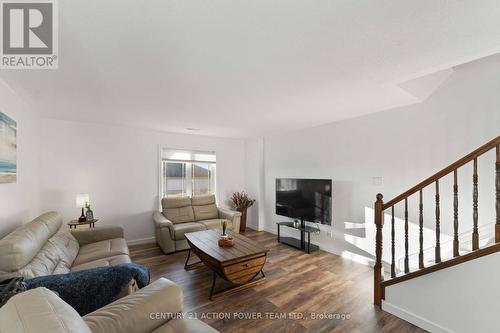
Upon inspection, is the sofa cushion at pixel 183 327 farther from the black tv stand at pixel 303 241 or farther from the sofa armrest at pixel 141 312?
the black tv stand at pixel 303 241

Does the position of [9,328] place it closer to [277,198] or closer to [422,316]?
[422,316]

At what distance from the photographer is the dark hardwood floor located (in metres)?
1.97

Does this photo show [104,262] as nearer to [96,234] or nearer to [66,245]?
[66,245]

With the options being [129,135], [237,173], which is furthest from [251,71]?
[237,173]

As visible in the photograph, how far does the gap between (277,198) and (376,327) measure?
267cm

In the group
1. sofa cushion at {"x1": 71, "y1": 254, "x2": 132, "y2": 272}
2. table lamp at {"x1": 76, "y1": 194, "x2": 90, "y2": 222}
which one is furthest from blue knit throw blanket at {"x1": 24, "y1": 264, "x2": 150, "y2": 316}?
table lamp at {"x1": 76, "y1": 194, "x2": 90, "y2": 222}

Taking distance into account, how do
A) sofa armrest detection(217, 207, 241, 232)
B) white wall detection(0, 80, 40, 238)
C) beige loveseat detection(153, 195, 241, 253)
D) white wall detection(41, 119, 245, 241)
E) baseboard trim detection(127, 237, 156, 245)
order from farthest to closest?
sofa armrest detection(217, 207, 241, 232), baseboard trim detection(127, 237, 156, 245), beige loveseat detection(153, 195, 241, 253), white wall detection(41, 119, 245, 241), white wall detection(0, 80, 40, 238)

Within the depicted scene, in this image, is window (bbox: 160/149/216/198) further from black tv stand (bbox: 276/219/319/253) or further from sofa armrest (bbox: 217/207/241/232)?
black tv stand (bbox: 276/219/319/253)

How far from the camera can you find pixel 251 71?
188 cm

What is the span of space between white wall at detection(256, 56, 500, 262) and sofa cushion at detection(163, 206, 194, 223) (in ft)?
7.74

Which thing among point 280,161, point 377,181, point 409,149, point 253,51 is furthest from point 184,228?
point 409,149

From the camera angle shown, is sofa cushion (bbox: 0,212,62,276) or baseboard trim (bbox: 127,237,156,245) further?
baseboard trim (bbox: 127,237,156,245)

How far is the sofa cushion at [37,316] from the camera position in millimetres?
697

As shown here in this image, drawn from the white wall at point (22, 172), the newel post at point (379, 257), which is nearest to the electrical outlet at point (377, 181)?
the newel post at point (379, 257)
